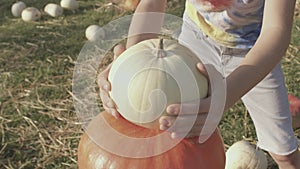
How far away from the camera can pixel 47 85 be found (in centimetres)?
320

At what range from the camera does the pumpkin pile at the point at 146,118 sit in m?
1.32

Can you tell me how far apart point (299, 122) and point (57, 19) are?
2254mm

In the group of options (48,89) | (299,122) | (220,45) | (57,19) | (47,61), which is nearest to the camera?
(220,45)

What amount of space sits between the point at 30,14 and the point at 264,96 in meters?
2.58

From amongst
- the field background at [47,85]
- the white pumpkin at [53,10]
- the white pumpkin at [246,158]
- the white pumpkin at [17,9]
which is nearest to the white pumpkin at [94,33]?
the field background at [47,85]

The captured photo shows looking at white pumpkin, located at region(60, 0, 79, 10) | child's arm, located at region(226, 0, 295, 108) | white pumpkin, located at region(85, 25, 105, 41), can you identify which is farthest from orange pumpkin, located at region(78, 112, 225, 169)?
white pumpkin, located at region(60, 0, 79, 10)

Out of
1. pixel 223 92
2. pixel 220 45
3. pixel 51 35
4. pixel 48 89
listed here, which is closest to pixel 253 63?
pixel 223 92

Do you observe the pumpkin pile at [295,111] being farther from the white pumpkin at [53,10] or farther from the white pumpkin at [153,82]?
the white pumpkin at [53,10]

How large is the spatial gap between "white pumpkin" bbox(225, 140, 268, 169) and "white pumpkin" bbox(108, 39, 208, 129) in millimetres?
877

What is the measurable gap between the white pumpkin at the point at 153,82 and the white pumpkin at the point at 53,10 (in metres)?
2.96

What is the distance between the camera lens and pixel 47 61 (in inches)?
138

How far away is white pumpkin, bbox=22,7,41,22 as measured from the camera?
416cm

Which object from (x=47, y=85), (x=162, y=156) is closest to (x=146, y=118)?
(x=162, y=156)

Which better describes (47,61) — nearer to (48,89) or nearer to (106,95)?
(48,89)
